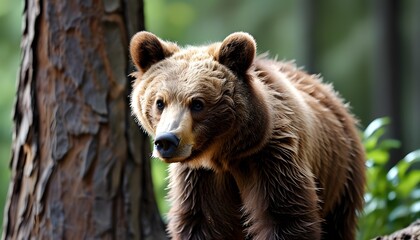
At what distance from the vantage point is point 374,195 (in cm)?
727

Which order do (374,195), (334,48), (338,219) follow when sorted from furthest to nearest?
1. (334,48)
2. (374,195)
3. (338,219)

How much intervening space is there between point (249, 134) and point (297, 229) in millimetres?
631

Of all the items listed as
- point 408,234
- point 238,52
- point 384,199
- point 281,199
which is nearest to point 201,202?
point 281,199

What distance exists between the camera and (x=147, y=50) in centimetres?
463

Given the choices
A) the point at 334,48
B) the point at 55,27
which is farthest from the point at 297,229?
the point at 334,48

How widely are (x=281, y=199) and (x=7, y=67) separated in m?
8.81

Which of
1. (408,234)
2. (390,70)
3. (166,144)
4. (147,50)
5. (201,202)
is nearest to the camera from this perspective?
(166,144)

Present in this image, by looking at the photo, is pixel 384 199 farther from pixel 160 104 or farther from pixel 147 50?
pixel 160 104

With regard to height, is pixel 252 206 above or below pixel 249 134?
below

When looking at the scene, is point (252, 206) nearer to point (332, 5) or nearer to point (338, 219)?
point (338, 219)

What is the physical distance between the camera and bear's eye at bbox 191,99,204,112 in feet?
14.1

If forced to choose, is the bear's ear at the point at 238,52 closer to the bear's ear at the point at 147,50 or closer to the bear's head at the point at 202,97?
the bear's head at the point at 202,97

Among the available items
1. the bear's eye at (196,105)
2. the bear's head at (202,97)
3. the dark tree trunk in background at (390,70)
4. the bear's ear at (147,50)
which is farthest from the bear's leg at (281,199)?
the dark tree trunk in background at (390,70)

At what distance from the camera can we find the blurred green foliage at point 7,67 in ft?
40.2
